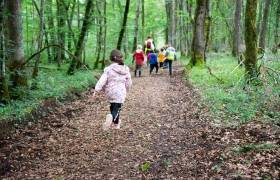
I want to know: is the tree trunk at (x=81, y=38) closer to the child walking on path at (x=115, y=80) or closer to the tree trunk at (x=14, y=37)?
the tree trunk at (x=14, y=37)

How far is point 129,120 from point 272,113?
13.3ft

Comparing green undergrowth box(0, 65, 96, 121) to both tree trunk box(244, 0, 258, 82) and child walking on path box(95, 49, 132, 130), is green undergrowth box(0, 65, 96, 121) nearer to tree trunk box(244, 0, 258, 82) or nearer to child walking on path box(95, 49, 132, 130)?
child walking on path box(95, 49, 132, 130)

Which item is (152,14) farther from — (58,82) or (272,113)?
(272,113)

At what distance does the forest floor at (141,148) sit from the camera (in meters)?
6.65

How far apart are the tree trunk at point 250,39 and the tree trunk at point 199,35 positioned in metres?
8.86

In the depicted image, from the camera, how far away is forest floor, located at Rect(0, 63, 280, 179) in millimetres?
6652

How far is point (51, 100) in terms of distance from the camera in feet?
40.2

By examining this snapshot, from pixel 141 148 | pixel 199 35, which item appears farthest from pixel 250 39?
pixel 199 35

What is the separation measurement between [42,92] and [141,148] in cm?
592

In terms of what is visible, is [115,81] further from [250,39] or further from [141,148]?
[250,39]

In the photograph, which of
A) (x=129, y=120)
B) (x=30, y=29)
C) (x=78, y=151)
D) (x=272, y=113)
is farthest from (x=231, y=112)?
(x=30, y=29)

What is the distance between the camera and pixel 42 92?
12.9 metres

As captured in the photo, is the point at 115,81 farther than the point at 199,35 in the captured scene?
No

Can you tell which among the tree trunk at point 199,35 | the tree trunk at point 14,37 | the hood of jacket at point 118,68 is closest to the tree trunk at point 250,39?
the hood of jacket at point 118,68
